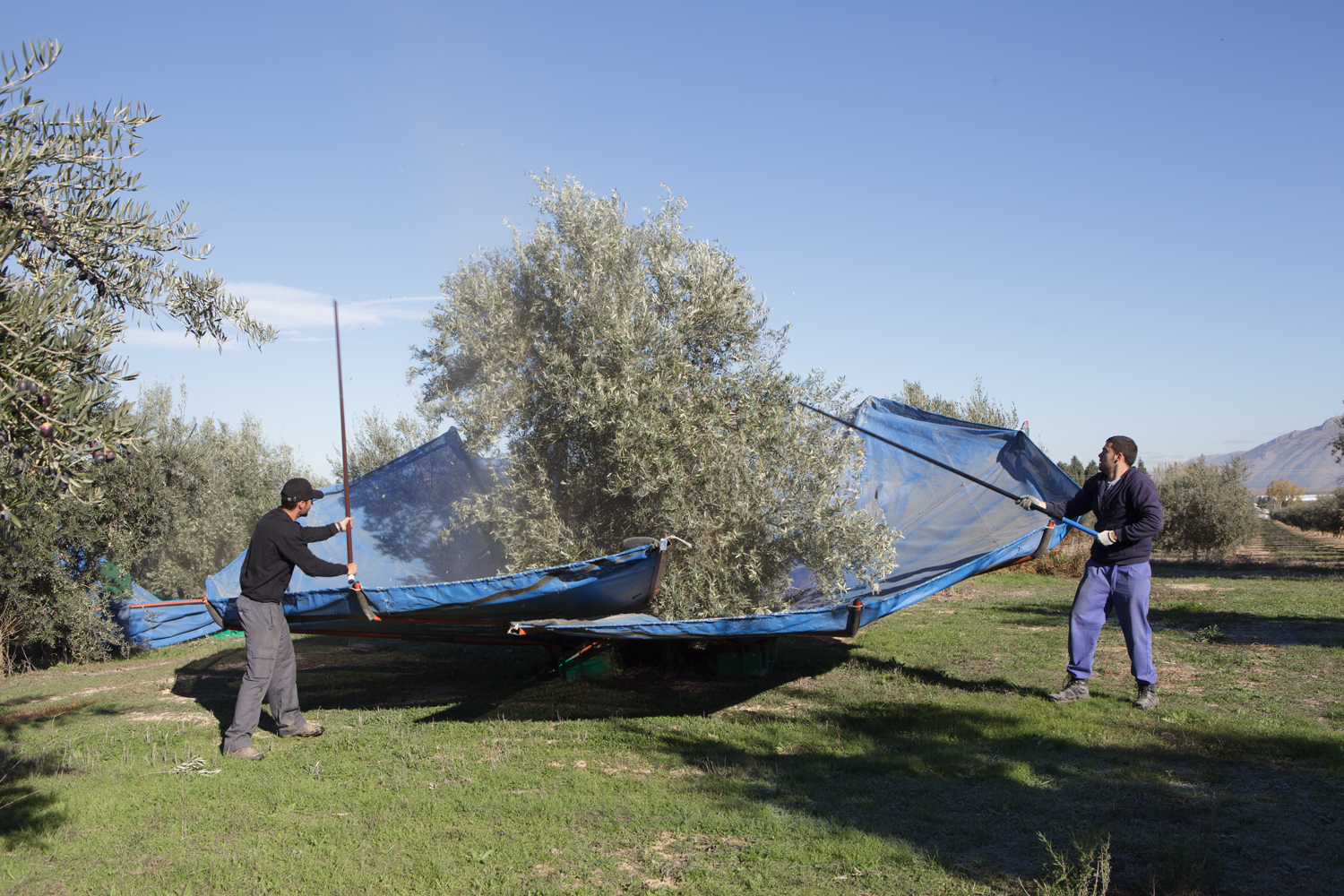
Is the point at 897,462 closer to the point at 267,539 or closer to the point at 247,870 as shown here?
the point at 267,539

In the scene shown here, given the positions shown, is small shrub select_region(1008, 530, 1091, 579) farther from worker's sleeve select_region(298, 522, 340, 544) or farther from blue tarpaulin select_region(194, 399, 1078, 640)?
worker's sleeve select_region(298, 522, 340, 544)

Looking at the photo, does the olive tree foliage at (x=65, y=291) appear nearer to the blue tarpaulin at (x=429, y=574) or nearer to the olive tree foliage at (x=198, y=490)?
the blue tarpaulin at (x=429, y=574)

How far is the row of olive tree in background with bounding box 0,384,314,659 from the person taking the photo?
9.70 metres

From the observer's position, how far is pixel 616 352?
7391 mm

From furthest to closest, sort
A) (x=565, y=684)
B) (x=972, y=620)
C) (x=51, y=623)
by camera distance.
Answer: (x=972, y=620) → (x=51, y=623) → (x=565, y=684)

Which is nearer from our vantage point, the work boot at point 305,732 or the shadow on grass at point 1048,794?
the shadow on grass at point 1048,794

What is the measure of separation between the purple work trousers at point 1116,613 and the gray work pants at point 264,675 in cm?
628

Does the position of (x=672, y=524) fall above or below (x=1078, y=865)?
above

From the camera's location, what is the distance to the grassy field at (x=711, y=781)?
3877 mm

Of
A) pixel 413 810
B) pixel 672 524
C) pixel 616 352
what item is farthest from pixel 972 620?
pixel 413 810

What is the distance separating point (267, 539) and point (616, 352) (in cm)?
323

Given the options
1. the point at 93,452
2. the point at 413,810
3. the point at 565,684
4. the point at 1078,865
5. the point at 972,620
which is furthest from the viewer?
the point at 972,620

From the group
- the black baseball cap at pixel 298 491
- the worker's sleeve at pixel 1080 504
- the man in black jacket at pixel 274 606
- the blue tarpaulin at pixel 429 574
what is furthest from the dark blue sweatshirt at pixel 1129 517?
the black baseball cap at pixel 298 491

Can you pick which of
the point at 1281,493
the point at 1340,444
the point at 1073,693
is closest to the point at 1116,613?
the point at 1073,693
